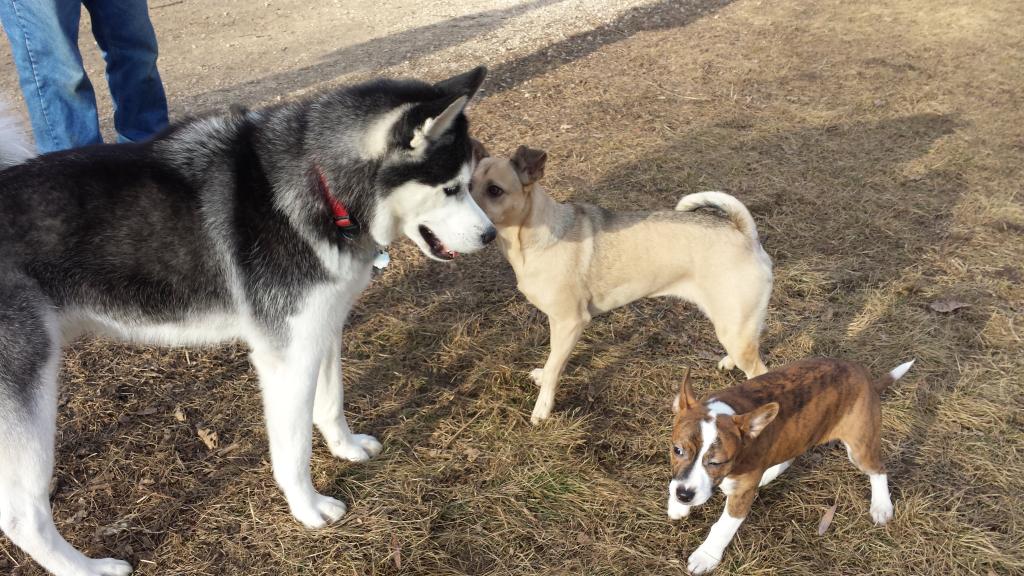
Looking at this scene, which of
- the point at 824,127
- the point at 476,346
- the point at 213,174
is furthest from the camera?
the point at 824,127

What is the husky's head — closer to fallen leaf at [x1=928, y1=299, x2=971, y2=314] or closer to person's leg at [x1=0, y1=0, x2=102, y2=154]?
person's leg at [x1=0, y1=0, x2=102, y2=154]

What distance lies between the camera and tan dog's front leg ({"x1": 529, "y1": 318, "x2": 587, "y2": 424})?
12.2 ft

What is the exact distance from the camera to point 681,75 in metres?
8.58

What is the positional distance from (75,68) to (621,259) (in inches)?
147

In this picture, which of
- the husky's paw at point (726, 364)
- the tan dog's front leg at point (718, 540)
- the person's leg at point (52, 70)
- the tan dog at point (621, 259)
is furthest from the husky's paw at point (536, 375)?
the person's leg at point (52, 70)

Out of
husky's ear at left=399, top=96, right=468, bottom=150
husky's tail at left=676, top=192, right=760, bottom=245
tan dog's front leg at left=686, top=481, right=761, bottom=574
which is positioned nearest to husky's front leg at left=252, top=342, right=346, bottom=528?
husky's ear at left=399, top=96, right=468, bottom=150

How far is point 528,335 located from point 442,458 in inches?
47.0

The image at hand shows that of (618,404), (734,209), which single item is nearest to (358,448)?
(618,404)

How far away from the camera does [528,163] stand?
3473 millimetres

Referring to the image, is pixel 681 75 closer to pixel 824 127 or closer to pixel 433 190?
pixel 824 127

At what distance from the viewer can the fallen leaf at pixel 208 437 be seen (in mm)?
3594

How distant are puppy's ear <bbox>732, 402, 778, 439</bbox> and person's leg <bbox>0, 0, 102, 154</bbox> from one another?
450cm

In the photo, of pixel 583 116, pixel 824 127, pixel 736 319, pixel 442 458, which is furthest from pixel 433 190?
pixel 824 127

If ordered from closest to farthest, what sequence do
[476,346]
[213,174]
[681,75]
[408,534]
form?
1. [213,174]
2. [408,534]
3. [476,346]
4. [681,75]
